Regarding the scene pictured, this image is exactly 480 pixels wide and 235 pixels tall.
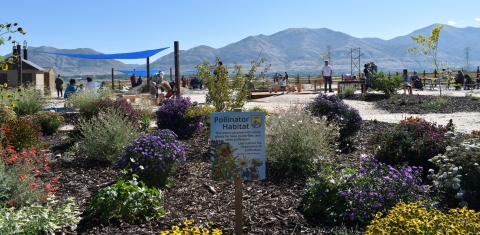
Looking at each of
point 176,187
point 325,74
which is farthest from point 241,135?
point 325,74

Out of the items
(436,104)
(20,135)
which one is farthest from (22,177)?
(436,104)

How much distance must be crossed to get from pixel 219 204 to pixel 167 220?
31.5 inches

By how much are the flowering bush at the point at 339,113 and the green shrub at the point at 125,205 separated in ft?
13.9

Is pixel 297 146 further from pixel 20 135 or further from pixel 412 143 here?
pixel 20 135

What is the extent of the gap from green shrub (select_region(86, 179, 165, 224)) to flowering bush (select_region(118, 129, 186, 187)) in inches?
37.0

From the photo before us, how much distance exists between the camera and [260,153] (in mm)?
4352

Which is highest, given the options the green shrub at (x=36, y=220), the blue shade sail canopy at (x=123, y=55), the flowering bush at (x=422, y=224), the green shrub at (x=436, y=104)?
the blue shade sail canopy at (x=123, y=55)

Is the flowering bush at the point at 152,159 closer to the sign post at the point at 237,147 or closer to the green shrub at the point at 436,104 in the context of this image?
the sign post at the point at 237,147

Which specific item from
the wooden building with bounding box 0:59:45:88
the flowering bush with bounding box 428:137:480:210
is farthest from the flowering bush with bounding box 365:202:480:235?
the wooden building with bounding box 0:59:45:88

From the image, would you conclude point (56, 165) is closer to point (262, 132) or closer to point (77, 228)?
point (77, 228)

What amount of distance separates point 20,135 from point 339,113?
17.6ft

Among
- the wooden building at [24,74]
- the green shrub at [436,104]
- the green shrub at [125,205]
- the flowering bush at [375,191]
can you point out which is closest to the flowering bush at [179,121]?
the green shrub at [125,205]

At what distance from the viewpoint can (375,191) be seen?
4.79 metres

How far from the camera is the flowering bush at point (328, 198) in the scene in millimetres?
4773
